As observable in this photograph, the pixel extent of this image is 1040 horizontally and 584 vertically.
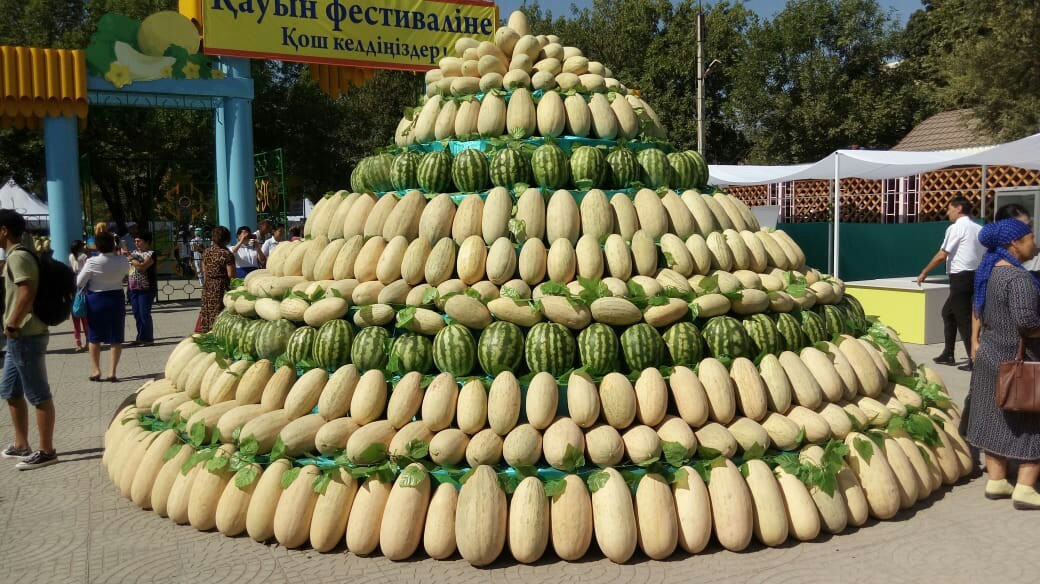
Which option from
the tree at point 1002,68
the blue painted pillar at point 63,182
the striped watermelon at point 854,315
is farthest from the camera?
the tree at point 1002,68

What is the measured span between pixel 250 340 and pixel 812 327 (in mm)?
3851

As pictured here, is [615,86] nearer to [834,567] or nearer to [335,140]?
[834,567]

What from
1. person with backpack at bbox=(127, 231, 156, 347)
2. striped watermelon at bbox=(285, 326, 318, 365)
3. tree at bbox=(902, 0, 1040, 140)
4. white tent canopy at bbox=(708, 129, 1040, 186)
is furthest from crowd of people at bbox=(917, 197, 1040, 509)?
tree at bbox=(902, 0, 1040, 140)

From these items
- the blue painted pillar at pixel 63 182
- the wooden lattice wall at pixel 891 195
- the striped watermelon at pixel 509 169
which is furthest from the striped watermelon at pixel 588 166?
the wooden lattice wall at pixel 891 195

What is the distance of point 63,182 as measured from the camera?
15297 millimetres

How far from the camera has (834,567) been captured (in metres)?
3.93

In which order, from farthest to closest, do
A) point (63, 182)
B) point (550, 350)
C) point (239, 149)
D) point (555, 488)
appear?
point (239, 149), point (63, 182), point (550, 350), point (555, 488)

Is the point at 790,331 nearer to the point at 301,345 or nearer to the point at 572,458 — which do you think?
the point at 572,458

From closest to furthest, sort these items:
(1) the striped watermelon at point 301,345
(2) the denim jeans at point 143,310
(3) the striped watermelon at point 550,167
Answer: (1) the striped watermelon at point 301,345 → (3) the striped watermelon at point 550,167 → (2) the denim jeans at point 143,310

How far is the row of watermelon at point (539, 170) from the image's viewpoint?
17.7ft

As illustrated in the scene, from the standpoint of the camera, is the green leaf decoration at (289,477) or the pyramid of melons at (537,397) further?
the green leaf decoration at (289,477)

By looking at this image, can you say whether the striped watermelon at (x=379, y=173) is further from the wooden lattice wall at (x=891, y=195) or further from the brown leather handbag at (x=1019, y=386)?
the wooden lattice wall at (x=891, y=195)

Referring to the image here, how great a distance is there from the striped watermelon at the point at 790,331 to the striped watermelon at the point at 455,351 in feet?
6.61

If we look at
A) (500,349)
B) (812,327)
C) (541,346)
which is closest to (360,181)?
(500,349)
